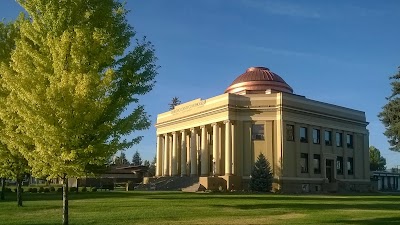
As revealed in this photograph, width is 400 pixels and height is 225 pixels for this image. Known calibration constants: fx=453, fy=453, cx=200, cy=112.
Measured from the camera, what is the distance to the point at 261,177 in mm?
51062

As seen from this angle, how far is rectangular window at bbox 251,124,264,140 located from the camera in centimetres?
5728

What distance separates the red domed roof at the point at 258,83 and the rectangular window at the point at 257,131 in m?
6.71

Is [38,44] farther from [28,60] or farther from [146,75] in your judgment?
[146,75]

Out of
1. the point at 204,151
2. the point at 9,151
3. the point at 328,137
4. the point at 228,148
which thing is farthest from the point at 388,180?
the point at 9,151

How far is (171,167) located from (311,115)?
76.2ft

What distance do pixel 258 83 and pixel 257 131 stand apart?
9.53 metres

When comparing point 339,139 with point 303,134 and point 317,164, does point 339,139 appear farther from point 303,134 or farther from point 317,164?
point 303,134

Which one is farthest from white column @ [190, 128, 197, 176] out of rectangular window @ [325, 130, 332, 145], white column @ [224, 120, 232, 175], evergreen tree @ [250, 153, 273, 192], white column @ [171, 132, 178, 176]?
rectangular window @ [325, 130, 332, 145]

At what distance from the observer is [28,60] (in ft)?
57.3

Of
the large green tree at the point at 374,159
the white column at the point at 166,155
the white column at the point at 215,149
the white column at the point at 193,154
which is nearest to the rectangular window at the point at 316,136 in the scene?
the white column at the point at 215,149

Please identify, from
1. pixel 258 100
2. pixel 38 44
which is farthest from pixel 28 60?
pixel 258 100

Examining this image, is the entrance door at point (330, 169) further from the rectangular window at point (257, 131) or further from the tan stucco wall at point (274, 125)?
the rectangular window at point (257, 131)

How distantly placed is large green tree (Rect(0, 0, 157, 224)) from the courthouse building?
118ft

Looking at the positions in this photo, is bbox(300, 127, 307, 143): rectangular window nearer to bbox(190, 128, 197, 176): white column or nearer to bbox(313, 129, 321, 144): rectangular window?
bbox(313, 129, 321, 144): rectangular window
